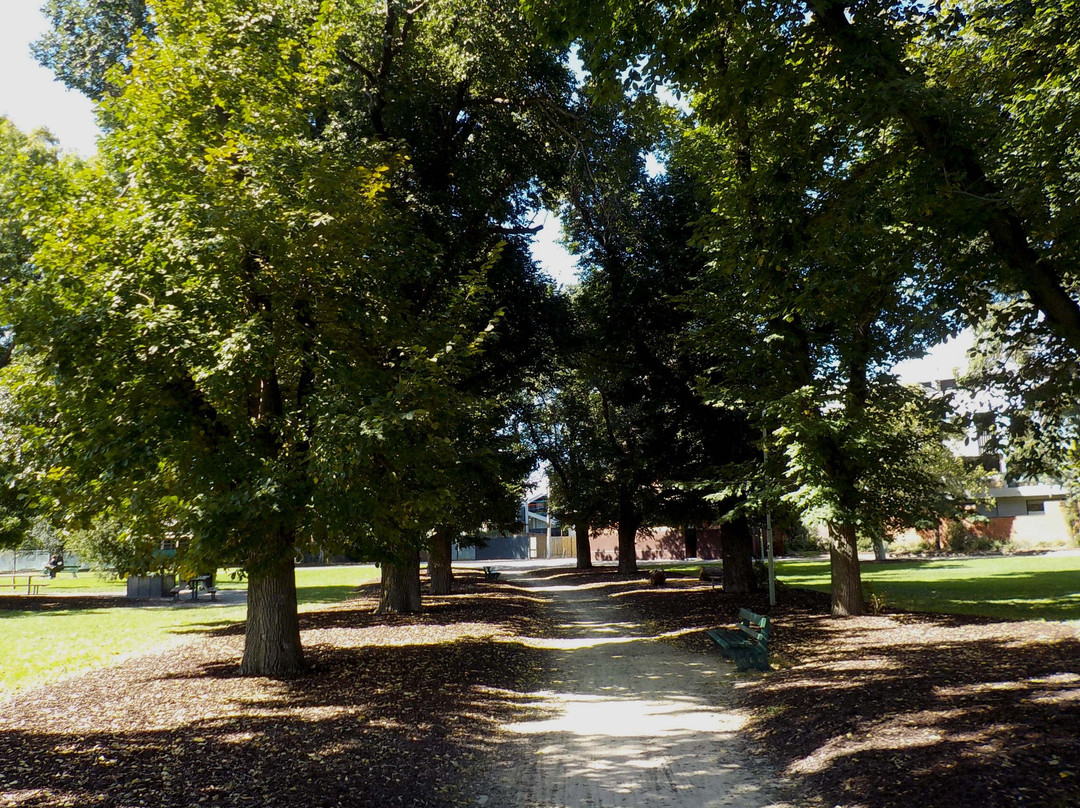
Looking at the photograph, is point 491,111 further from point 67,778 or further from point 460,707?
point 67,778

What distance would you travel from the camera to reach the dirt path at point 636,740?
5871 mm

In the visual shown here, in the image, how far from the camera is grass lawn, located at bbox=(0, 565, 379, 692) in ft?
37.9

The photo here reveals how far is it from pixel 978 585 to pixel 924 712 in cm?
1805

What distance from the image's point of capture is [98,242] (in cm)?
862

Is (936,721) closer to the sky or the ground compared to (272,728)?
closer to the sky

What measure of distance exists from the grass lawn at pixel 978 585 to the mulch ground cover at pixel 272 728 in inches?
394

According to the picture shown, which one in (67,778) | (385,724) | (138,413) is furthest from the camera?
(138,413)

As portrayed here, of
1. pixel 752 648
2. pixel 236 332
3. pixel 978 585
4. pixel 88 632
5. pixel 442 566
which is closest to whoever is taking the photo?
pixel 236 332

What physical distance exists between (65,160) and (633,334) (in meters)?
13.4

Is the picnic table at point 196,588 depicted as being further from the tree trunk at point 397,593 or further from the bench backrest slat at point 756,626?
the bench backrest slat at point 756,626

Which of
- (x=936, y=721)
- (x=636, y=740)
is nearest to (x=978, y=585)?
(x=936, y=721)

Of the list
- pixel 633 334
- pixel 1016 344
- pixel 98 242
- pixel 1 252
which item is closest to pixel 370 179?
pixel 98 242

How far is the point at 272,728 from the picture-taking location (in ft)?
24.5

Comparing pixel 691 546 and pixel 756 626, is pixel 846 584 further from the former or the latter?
pixel 691 546
